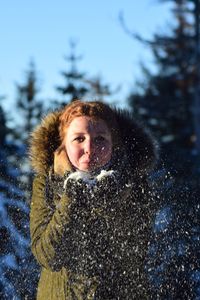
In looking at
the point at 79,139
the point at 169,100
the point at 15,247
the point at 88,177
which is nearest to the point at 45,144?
the point at 79,139

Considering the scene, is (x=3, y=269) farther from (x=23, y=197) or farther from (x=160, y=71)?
(x=160, y=71)

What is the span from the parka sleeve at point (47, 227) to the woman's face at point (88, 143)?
23 cm

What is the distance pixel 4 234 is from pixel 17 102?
37.5 metres

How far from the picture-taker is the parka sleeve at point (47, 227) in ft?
8.86

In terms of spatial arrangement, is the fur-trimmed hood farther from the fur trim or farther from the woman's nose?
the woman's nose

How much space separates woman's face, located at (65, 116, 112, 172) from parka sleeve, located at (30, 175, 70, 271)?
0.23 meters

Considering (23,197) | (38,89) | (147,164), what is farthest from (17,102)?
(147,164)

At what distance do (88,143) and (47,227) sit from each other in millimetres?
453

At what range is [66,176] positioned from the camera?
9.29 feet

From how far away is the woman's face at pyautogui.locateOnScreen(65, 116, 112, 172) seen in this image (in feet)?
9.61

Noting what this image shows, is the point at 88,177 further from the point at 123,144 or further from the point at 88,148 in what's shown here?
the point at 123,144

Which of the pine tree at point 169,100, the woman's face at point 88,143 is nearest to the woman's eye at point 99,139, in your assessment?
the woman's face at point 88,143

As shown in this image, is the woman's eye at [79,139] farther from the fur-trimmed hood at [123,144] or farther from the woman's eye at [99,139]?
the fur-trimmed hood at [123,144]

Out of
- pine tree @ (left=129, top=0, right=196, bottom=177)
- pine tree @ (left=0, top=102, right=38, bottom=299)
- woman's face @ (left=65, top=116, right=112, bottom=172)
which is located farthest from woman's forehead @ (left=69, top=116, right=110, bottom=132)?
pine tree @ (left=129, top=0, right=196, bottom=177)
